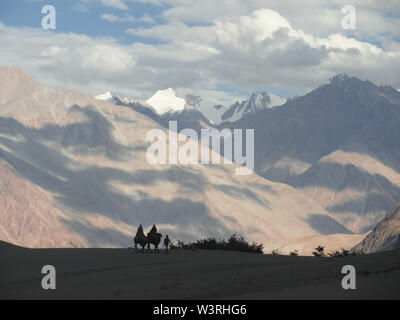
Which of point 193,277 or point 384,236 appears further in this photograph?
point 384,236

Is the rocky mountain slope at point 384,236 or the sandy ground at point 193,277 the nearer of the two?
the sandy ground at point 193,277

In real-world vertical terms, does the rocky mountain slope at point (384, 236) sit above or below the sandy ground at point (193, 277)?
above

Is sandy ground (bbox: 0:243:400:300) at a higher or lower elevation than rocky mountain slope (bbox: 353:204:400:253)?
lower

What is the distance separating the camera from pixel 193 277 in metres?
18.1

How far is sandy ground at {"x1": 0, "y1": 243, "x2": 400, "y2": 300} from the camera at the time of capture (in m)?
14.6

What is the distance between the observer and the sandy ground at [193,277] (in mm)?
14617

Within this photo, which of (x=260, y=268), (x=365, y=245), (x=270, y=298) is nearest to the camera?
(x=270, y=298)

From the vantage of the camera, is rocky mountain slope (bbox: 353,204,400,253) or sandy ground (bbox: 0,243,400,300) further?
rocky mountain slope (bbox: 353,204,400,253)

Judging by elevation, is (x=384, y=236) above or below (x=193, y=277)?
above
